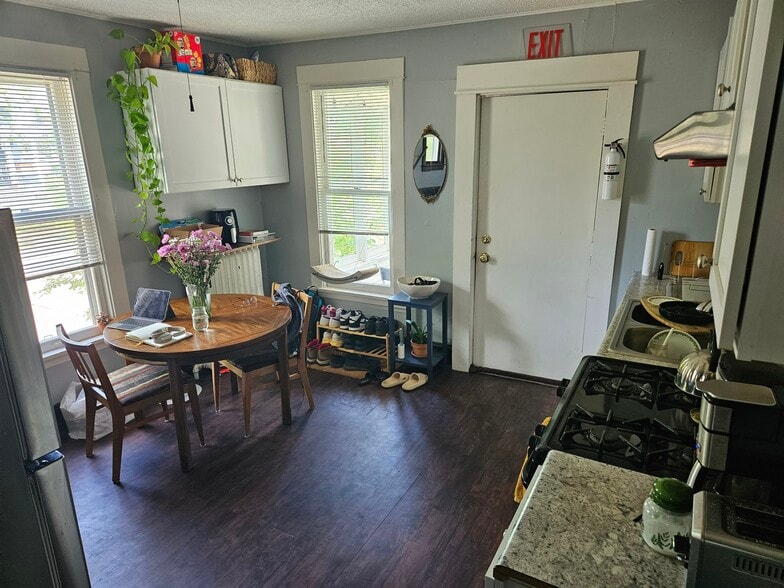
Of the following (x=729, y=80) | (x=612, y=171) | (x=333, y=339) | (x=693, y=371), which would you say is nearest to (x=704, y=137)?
(x=693, y=371)

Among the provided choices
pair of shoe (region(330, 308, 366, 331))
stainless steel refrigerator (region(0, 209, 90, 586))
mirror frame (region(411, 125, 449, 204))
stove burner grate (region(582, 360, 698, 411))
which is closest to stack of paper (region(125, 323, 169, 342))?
stainless steel refrigerator (region(0, 209, 90, 586))

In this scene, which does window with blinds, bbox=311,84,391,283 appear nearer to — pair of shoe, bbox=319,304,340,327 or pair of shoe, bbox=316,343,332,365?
pair of shoe, bbox=319,304,340,327

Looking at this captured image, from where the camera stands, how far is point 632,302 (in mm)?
2514

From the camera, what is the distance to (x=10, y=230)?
1.24 meters

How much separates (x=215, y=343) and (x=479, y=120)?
2185 mm

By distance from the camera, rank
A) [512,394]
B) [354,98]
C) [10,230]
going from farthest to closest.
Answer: [354,98], [512,394], [10,230]

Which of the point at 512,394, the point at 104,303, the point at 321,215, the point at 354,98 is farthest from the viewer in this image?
the point at 321,215

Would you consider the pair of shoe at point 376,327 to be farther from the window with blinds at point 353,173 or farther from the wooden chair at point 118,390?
the wooden chair at point 118,390

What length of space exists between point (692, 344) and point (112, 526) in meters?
2.60

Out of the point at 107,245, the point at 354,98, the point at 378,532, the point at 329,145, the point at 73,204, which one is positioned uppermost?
the point at 354,98

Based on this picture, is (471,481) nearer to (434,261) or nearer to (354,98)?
(434,261)

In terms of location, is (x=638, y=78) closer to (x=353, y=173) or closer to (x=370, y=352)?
(x=353, y=173)

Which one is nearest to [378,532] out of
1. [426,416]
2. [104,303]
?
[426,416]

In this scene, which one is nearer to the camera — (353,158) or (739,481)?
(739,481)
